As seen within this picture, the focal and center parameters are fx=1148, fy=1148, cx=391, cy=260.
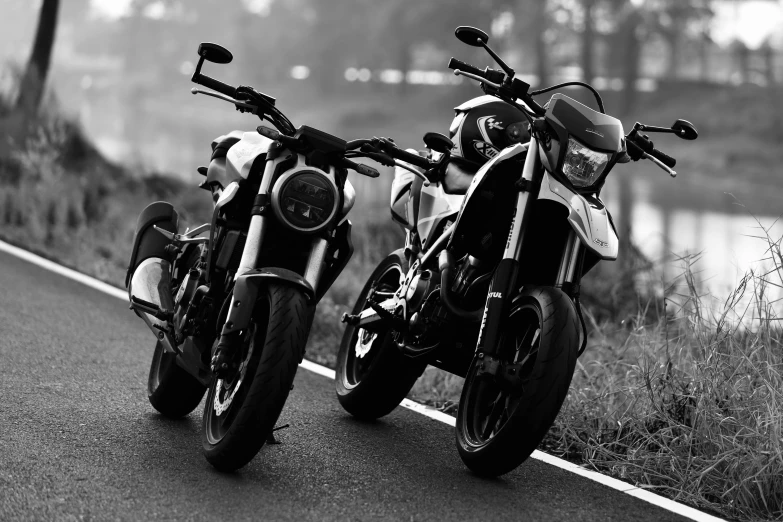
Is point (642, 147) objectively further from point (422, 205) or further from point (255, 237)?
point (255, 237)

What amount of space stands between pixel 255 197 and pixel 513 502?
1.60 metres

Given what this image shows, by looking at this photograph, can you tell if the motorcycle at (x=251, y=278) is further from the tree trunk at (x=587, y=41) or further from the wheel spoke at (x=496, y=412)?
the tree trunk at (x=587, y=41)

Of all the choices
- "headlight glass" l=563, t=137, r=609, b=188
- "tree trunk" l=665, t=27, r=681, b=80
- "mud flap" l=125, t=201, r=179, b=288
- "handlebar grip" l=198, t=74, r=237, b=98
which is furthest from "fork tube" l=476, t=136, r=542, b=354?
"tree trunk" l=665, t=27, r=681, b=80

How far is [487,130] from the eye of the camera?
17.8ft

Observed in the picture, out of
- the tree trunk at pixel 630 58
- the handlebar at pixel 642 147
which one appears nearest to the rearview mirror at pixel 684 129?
the handlebar at pixel 642 147

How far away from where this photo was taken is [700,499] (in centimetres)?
457

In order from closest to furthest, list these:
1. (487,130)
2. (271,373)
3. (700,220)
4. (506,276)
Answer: (271,373), (506,276), (487,130), (700,220)

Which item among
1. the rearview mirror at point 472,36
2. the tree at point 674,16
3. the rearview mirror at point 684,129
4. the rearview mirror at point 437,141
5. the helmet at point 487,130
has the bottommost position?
the rearview mirror at point 437,141

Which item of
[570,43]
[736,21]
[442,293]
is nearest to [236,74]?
[570,43]

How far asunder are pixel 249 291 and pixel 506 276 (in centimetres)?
103

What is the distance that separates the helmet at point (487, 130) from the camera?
214 inches

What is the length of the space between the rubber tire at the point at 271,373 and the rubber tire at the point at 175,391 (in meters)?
0.96

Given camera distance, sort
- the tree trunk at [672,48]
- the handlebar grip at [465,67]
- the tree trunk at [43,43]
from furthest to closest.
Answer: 1. the tree trunk at [672,48]
2. the tree trunk at [43,43]
3. the handlebar grip at [465,67]

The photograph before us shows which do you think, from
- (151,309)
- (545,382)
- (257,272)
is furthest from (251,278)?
(545,382)
